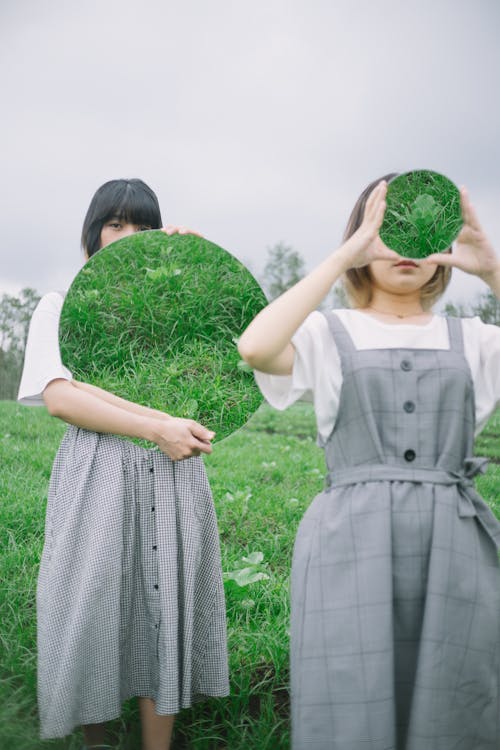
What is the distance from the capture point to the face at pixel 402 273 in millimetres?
1605

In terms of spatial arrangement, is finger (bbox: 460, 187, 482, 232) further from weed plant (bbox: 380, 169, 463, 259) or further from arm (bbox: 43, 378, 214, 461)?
arm (bbox: 43, 378, 214, 461)

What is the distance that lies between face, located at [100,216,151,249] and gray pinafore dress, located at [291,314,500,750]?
2.55ft

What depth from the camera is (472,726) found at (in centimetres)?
149

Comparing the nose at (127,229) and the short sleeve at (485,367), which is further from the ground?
the nose at (127,229)

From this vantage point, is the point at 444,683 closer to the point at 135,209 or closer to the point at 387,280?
the point at 387,280

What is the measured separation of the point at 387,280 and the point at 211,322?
0.48 m

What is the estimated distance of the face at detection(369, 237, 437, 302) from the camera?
161 centimetres

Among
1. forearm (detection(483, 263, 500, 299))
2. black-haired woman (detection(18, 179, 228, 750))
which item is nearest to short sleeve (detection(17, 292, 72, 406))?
black-haired woman (detection(18, 179, 228, 750))

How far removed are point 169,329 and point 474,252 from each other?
77 cm

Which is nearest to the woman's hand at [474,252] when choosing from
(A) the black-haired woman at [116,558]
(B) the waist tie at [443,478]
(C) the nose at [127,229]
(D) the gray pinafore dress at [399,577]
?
(D) the gray pinafore dress at [399,577]

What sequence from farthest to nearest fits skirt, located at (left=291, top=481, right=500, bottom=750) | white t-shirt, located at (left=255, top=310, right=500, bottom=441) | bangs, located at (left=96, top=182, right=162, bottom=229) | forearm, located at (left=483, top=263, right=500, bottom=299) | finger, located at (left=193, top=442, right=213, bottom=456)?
bangs, located at (left=96, top=182, right=162, bottom=229) < finger, located at (left=193, top=442, right=213, bottom=456) < forearm, located at (left=483, top=263, right=500, bottom=299) < white t-shirt, located at (left=255, top=310, right=500, bottom=441) < skirt, located at (left=291, top=481, right=500, bottom=750)

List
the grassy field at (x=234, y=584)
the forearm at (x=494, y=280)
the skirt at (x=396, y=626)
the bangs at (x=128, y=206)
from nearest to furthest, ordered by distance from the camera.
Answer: the skirt at (x=396, y=626), the forearm at (x=494, y=280), the bangs at (x=128, y=206), the grassy field at (x=234, y=584)

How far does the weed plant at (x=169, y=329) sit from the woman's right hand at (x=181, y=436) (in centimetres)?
5

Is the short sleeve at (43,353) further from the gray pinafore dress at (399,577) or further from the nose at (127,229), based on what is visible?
the gray pinafore dress at (399,577)
